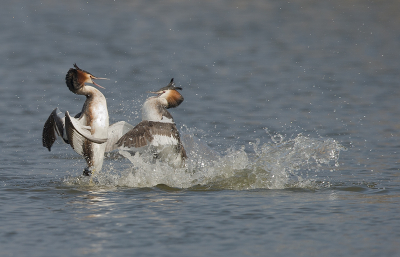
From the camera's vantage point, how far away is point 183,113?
1334 cm

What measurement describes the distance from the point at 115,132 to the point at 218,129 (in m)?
3.91

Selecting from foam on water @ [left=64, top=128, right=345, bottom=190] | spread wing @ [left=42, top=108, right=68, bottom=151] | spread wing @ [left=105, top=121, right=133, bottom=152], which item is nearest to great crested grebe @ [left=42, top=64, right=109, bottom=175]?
spread wing @ [left=42, top=108, right=68, bottom=151]

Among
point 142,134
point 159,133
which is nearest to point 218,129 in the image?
point 159,133

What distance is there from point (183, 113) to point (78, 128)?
5.73m

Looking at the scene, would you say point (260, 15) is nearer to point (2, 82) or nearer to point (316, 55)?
point (316, 55)

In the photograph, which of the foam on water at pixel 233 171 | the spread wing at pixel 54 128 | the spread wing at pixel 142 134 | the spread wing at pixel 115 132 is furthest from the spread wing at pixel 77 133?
the foam on water at pixel 233 171

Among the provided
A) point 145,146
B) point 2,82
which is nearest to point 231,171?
point 145,146

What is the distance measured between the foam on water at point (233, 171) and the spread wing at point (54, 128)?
0.66 m

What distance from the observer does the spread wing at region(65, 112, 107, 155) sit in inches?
299

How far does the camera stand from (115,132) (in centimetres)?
854

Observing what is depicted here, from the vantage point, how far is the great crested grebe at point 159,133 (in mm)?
7859

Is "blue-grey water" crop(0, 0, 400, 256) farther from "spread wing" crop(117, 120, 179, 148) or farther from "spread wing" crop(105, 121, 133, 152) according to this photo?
"spread wing" crop(117, 120, 179, 148)

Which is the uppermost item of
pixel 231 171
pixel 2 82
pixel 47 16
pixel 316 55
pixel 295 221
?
pixel 47 16

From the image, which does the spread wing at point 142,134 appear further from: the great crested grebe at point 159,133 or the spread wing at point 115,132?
the spread wing at point 115,132
